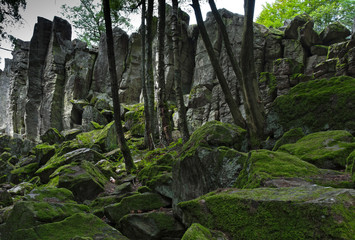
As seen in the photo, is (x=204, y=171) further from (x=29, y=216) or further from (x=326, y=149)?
(x=29, y=216)

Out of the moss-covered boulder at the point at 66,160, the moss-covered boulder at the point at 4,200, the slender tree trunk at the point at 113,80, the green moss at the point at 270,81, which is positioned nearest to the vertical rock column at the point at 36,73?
the moss-covered boulder at the point at 66,160

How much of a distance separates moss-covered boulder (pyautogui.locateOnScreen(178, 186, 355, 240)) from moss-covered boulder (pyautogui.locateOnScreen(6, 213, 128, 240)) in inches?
72.4

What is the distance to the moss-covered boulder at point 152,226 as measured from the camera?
4.32 meters

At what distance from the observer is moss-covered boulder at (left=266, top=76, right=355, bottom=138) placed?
6.09m

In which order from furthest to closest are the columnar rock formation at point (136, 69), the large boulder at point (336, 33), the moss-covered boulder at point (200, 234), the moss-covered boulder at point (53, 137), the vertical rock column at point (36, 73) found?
the vertical rock column at point (36, 73) → the moss-covered boulder at point (53, 137) → the large boulder at point (336, 33) → the columnar rock formation at point (136, 69) → the moss-covered boulder at point (200, 234)

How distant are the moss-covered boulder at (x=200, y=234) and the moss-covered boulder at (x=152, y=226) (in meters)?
1.76

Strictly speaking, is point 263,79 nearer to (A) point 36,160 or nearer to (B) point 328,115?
(B) point 328,115

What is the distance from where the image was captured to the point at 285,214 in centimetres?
217

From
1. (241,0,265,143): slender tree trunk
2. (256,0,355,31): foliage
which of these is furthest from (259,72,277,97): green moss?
(256,0,355,31): foliage

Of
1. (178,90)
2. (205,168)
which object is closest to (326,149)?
(205,168)

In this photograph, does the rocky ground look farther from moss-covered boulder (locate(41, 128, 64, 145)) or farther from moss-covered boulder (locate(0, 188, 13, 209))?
moss-covered boulder (locate(41, 128, 64, 145))

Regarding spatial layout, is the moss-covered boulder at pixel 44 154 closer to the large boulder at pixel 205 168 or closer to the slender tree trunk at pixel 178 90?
the slender tree trunk at pixel 178 90

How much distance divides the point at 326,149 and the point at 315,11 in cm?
2642

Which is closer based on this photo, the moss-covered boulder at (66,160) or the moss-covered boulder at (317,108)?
the moss-covered boulder at (317,108)
